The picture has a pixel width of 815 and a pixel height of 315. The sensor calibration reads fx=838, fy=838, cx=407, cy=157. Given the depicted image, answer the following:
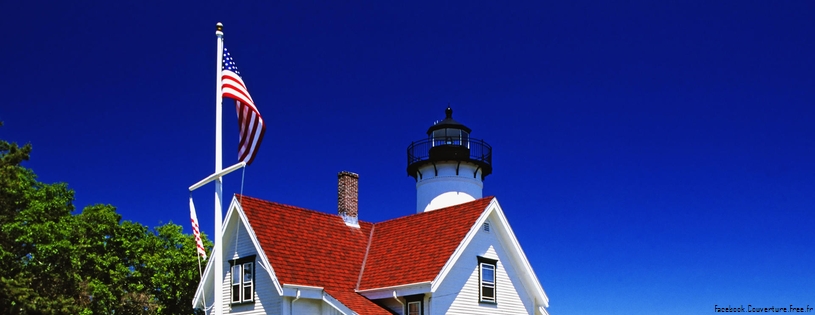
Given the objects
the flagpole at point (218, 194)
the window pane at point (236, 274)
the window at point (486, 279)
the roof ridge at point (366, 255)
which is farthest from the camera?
the roof ridge at point (366, 255)

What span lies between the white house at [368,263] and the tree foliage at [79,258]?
4.79 m

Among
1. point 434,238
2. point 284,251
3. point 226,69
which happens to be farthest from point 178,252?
point 226,69

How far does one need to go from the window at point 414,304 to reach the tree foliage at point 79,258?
11.5 m

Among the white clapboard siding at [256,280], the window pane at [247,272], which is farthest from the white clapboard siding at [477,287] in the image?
the window pane at [247,272]

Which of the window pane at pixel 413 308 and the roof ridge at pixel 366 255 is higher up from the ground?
the roof ridge at pixel 366 255

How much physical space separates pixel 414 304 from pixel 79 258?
45.4ft

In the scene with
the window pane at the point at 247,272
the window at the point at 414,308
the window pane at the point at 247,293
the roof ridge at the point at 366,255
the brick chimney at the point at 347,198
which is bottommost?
the window at the point at 414,308

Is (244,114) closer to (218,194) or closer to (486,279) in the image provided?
(218,194)

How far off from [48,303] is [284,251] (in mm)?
9864

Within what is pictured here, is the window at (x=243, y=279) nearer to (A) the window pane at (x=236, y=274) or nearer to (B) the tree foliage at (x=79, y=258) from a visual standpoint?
(A) the window pane at (x=236, y=274)

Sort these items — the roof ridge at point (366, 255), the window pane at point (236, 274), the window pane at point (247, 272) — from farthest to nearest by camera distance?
the roof ridge at point (366, 255)
the window pane at point (236, 274)
the window pane at point (247, 272)

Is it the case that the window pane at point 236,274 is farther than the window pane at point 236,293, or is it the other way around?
the window pane at point 236,274

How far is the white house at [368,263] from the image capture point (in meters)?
24.5

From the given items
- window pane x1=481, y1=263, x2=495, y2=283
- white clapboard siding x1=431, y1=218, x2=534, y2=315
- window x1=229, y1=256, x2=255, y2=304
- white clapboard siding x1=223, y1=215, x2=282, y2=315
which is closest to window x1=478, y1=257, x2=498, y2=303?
window pane x1=481, y1=263, x2=495, y2=283
